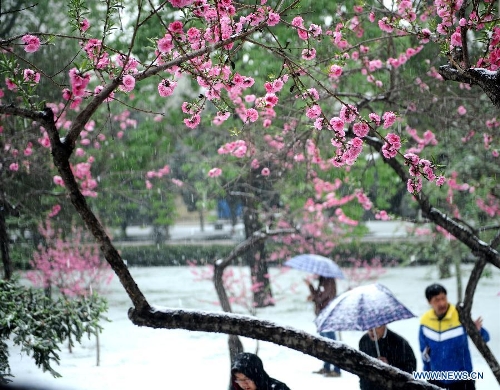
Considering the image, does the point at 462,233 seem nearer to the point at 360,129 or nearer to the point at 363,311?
the point at 363,311

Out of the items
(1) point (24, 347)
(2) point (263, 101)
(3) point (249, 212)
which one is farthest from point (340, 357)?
(3) point (249, 212)

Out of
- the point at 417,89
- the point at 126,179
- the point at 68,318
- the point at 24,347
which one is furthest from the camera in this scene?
the point at 126,179

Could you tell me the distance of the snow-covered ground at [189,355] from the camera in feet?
23.7

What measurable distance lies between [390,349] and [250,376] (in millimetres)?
1392

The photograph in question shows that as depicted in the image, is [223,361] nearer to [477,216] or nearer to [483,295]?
[477,216]

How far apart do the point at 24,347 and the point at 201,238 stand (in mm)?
20240

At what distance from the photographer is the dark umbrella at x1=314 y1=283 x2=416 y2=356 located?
4.44 meters

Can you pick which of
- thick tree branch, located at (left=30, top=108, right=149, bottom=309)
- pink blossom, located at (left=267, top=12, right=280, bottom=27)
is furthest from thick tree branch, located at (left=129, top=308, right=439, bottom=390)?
pink blossom, located at (left=267, top=12, right=280, bottom=27)

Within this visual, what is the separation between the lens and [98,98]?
2.67 meters

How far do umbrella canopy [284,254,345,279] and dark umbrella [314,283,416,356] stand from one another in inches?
108

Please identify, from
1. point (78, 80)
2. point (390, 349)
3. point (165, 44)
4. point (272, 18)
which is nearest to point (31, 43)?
point (78, 80)

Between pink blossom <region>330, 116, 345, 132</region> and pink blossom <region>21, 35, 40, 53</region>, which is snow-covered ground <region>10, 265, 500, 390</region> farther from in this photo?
pink blossom <region>330, 116, 345, 132</region>

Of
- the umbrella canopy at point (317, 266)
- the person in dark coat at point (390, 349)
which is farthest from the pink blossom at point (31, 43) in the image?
the umbrella canopy at point (317, 266)

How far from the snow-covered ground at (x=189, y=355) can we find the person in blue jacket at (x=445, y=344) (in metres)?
2.32
